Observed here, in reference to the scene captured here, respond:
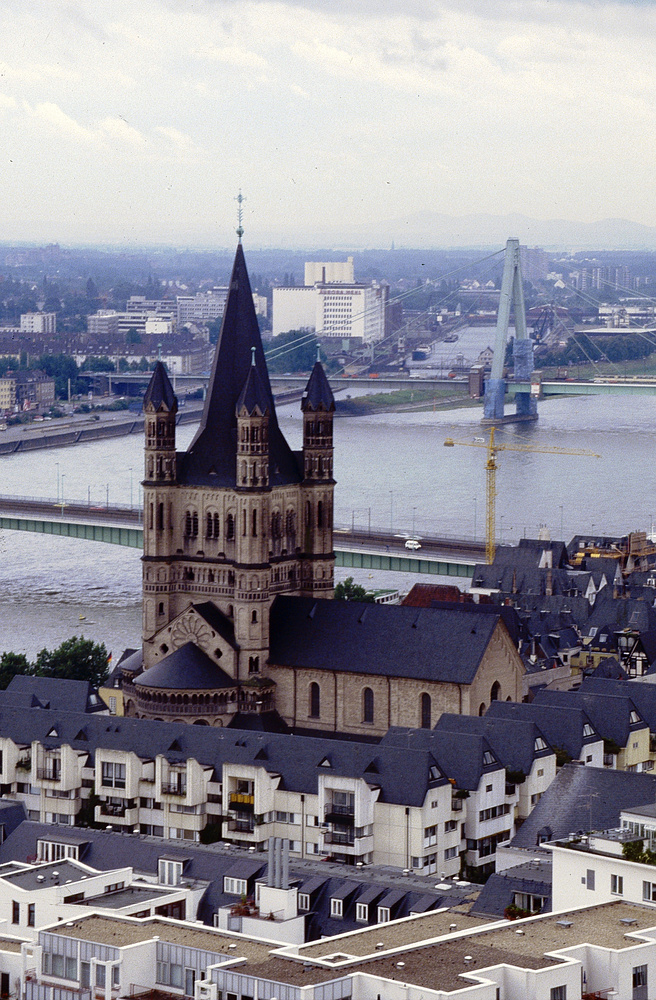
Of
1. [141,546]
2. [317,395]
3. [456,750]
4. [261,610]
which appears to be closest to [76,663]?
[261,610]

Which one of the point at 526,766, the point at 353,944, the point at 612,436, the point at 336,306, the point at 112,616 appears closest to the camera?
the point at 353,944

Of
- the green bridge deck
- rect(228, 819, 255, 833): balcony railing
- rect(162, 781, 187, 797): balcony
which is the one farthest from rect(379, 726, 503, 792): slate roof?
the green bridge deck

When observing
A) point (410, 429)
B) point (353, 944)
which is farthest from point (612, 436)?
point (353, 944)

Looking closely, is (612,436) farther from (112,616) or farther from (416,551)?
(112,616)

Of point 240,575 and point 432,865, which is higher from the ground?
point 240,575

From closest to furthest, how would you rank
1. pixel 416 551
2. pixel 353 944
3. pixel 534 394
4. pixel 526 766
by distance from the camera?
1. pixel 353 944
2. pixel 526 766
3. pixel 416 551
4. pixel 534 394

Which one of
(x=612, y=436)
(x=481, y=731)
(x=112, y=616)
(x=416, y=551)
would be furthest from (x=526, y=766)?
(x=612, y=436)

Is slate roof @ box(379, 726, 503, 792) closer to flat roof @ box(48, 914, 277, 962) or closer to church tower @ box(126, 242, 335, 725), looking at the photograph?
church tower @ box(126, 242, 335, 725)

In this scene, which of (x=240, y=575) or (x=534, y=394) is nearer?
(x=240, y=575)
